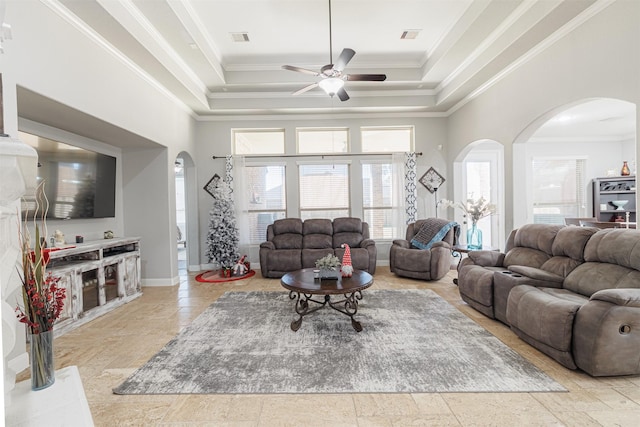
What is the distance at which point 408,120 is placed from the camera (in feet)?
20.9

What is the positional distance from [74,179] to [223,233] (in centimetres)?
235

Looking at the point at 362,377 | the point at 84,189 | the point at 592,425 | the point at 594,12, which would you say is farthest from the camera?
the point at 84,189

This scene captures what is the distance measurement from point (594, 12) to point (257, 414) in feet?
14.9

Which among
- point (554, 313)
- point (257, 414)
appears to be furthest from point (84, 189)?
point (554, 313)

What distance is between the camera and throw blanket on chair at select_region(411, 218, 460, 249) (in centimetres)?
517

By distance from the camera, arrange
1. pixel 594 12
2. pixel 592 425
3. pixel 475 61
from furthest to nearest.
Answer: pixel 475 61 → pixel 594 12 → pixel 592 425

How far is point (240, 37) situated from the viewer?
417 cm

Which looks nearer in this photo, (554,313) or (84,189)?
(554,313)

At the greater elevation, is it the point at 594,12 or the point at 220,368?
the point at 594,12

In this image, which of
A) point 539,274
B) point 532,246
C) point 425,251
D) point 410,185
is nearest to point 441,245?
point 425,251

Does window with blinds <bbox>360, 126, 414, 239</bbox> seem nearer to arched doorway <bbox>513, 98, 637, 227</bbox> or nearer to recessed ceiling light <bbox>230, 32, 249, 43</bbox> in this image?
recessed ceiling light <bbox>230, 32, 249, 43</bbox>

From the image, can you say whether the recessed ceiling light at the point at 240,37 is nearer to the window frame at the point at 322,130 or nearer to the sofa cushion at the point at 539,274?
the window frame at the point at 322,130

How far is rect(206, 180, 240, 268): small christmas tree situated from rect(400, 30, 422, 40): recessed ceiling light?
3.93 meters

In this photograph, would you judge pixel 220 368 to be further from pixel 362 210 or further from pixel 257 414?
pixel 362 210
